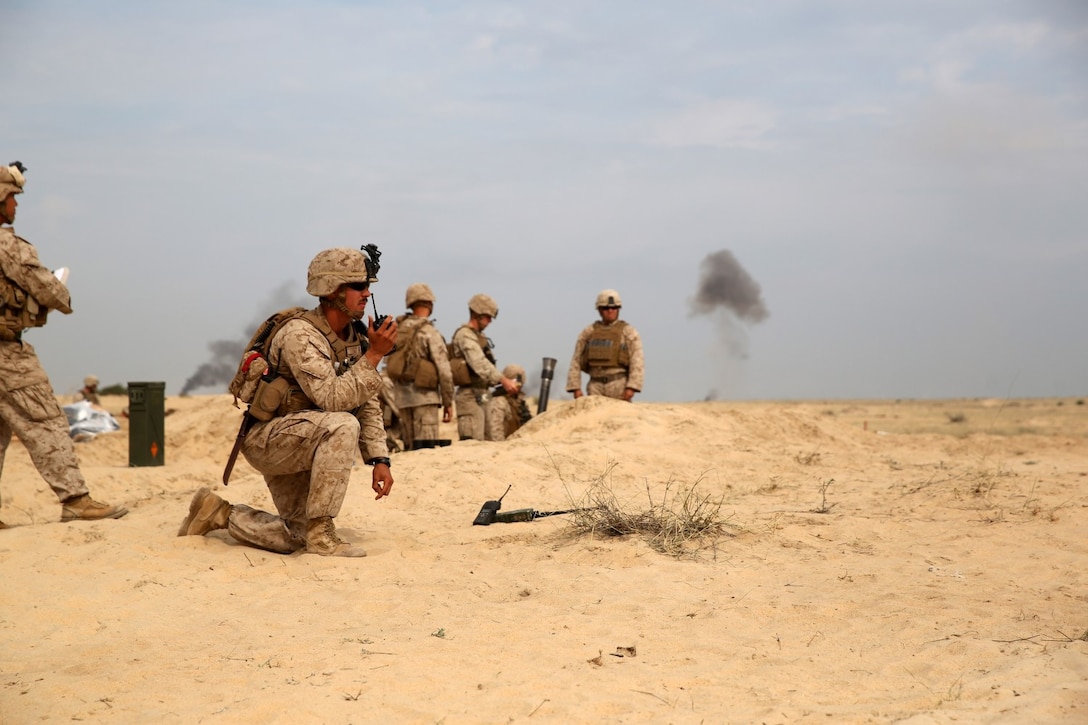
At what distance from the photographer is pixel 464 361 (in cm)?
1168

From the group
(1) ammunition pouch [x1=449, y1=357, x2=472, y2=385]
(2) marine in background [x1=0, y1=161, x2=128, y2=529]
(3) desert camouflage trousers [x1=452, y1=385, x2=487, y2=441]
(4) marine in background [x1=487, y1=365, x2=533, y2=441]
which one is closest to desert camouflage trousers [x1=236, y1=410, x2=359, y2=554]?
(2) marine in background [x1=0, y1=161, x2=128, y2=529]

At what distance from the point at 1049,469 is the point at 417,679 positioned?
25.8ft

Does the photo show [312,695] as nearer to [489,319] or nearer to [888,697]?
[888,697]

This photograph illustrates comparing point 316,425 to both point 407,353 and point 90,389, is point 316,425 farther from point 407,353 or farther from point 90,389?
point 90,389

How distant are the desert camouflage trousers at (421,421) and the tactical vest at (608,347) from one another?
6.93 ft

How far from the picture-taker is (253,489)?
8023 mm

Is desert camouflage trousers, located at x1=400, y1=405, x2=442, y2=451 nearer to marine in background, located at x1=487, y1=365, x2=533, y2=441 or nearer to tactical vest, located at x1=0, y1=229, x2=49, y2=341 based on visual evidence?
marine in background, located at x1=487, y1=365, x2=533, y2=441

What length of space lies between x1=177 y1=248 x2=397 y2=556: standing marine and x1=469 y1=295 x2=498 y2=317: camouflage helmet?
5.59 m

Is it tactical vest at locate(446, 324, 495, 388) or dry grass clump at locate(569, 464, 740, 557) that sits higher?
tactical vest at locate(446, 324, 495, 388)

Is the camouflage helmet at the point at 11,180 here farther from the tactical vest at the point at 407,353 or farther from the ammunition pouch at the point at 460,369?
the ammunition pouch at the point at 460,369

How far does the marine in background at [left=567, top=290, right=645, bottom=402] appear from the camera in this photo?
1218 centimetres

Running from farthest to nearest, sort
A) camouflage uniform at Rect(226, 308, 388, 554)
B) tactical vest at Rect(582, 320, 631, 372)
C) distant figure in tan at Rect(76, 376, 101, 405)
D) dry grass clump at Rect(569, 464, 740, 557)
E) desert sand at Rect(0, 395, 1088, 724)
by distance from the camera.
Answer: distant figure in tan at Rect(76, 376, 101, 405), tactical vest at Rect(582, 320, 631, 372), dry grass clump at Rect(569, 464, 740, 557), camouflage uniform at Rect(226, 308, 388, 554), desert sand at Rect(0, 395, 1088, 724)

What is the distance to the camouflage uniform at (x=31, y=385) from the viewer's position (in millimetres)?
6859

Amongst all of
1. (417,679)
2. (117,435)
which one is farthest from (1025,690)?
(117,435)
